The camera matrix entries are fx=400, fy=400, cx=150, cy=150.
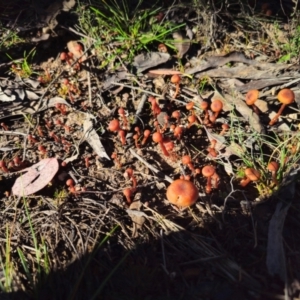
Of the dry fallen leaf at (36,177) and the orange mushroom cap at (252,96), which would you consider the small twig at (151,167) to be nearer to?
the dry fallen leaf at (36,177)

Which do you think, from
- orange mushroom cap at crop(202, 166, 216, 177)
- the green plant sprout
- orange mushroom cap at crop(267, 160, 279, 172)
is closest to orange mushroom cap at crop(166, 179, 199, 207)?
orange mushroom cap at crop(202, 166, 216, 177)

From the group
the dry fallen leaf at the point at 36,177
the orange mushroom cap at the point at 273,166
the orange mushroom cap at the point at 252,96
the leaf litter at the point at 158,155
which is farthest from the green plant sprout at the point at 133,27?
the orange mushroom cap at the point at 273,166

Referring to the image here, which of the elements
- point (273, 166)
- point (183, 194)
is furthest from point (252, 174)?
point (183, 194)

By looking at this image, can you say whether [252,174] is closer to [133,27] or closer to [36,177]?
[36,177]

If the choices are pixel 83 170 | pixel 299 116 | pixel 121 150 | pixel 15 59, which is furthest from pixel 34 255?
pixel 299 116

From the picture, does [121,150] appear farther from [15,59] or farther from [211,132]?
[15,59]

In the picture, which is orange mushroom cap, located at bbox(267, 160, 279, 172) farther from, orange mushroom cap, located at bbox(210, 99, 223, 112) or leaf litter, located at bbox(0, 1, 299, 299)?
orange mushroom cap, located at bbox(210, 99, 223, 112)
